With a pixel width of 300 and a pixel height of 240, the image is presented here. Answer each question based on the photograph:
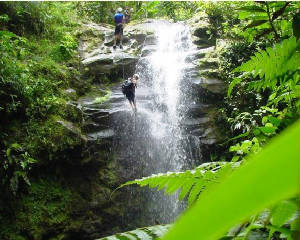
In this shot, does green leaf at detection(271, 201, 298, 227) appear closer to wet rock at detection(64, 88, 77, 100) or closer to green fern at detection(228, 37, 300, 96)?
green fern at detection(228, 37, 300, 96)

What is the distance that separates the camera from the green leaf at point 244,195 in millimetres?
107

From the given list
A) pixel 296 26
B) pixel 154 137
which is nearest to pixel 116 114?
pixel 154 137

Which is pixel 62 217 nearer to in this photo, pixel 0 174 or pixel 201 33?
pixel 0 174

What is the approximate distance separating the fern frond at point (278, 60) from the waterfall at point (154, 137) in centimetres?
658

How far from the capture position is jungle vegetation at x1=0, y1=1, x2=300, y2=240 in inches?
4.5

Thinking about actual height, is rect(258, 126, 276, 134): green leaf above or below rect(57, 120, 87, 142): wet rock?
above

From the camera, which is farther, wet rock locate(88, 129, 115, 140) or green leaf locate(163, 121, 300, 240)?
wet rock locate(88, 129, 115, 140)

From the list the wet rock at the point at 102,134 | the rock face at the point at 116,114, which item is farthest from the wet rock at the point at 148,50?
the wet rock at the point at 102,134

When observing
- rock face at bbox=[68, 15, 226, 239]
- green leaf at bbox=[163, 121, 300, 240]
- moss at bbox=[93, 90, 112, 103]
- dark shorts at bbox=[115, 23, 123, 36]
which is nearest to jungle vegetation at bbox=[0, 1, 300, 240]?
green leaf at bbox=[163, 121, 300, 240]

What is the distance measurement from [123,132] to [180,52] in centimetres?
481

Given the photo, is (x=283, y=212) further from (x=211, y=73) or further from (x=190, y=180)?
(x=211, y=73)

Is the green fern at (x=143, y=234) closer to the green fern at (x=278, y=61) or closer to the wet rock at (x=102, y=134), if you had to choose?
the green fern at (x=278, y=61)

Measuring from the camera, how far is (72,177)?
7.15m

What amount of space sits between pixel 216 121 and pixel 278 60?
287 inches
